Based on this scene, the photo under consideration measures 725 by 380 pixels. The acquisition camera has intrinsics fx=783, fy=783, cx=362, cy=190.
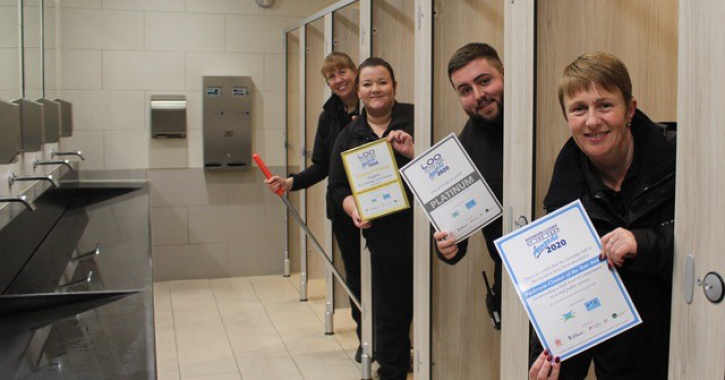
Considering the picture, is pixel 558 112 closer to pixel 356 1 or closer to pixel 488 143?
pixel 488 143

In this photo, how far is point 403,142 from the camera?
3.42 metres

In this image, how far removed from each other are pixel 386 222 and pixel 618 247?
73.1 inches

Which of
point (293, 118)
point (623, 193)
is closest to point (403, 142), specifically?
point (623, 193)

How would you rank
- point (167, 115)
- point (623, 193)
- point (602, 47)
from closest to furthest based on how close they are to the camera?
point (623, 193) < point (602, 47) < point (167, 115)

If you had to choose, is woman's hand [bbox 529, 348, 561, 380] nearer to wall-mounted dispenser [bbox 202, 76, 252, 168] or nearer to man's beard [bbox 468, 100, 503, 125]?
man's beard [bbox 468, 100, 503, 125]

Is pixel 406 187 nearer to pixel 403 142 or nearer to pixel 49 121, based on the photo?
pixel 403 142

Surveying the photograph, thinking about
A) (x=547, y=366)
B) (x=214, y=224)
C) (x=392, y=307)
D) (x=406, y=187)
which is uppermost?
(x=406, y=187)

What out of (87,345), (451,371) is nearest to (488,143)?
(451,371)

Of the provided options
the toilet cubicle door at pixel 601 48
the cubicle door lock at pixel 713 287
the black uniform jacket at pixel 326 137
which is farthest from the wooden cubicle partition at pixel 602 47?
the black uniform jacket at pixel 326 137

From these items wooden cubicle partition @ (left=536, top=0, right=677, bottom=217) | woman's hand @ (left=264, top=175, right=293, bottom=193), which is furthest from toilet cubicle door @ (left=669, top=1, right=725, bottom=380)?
woman's hand @ (left=264, top=175, right=293, bottom=193)

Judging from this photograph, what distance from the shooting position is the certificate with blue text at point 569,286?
181 cm

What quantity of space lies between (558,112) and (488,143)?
1.42 feet

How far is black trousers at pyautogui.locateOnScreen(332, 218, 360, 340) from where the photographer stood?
435 cm

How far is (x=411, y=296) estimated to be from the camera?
12.1ft
